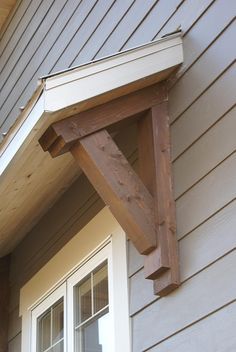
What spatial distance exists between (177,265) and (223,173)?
480 mm

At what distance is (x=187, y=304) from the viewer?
10.8ft

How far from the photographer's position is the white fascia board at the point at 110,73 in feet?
11.4

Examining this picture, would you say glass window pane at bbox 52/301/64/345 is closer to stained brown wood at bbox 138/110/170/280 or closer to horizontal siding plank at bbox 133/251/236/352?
horizontal siding plank at bbox 133/251/236/352

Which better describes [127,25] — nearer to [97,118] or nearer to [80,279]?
[97,118]

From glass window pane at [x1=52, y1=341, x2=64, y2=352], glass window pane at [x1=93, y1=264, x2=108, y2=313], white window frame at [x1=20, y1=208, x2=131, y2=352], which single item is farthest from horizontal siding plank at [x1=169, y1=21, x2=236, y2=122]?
glass window pane at [x1=52, y1=341, x2=64, y2=352]

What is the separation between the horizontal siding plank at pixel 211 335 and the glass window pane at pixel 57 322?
1716mm

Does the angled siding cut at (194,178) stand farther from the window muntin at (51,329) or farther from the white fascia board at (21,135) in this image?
the white fascia board at (21,135)

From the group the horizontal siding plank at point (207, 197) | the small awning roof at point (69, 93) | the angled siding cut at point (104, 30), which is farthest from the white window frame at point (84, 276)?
the angled siding cut at point (104, 30)

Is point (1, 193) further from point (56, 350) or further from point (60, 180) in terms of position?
point (56, 350)

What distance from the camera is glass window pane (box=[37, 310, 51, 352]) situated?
517 cm

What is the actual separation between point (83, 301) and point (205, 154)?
158 cm

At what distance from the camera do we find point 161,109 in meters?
3.88

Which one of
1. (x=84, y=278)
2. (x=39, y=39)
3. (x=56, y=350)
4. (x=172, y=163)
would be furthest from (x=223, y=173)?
(x=39, y=39)

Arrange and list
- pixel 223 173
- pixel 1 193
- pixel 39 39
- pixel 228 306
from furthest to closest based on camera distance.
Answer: pixel 39 39 → pixel 1 193 → pixel 223 173 → pixel 228 306
